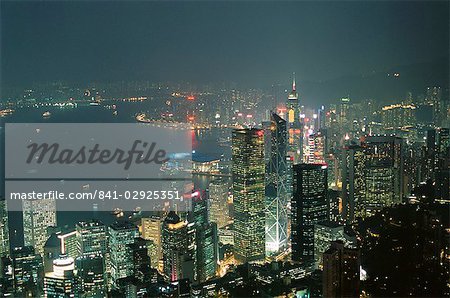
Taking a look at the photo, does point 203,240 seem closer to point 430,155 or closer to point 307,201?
point 307,201

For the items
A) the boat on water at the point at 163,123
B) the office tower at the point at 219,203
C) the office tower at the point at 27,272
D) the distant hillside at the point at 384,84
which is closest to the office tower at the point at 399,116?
the distant hillside at the point at 384,84

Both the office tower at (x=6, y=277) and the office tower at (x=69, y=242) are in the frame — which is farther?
the office tower at (x=69, y=242)

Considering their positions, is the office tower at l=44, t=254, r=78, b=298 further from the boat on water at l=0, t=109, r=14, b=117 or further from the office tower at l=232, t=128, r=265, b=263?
the office tower at l=232, t=128, r=265, b=263

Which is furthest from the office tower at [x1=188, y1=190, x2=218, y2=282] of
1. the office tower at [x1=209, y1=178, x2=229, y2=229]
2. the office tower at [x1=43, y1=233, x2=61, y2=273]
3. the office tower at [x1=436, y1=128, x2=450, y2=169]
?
the office tower at [x1=436, y1=128, x2=450, y2=169]

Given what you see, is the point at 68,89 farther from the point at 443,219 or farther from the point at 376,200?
the point at 443,219

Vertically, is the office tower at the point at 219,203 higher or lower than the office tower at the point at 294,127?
lower

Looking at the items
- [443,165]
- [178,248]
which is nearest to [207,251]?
[178,248]

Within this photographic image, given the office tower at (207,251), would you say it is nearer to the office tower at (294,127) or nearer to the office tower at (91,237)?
the office tower at (91,237)
